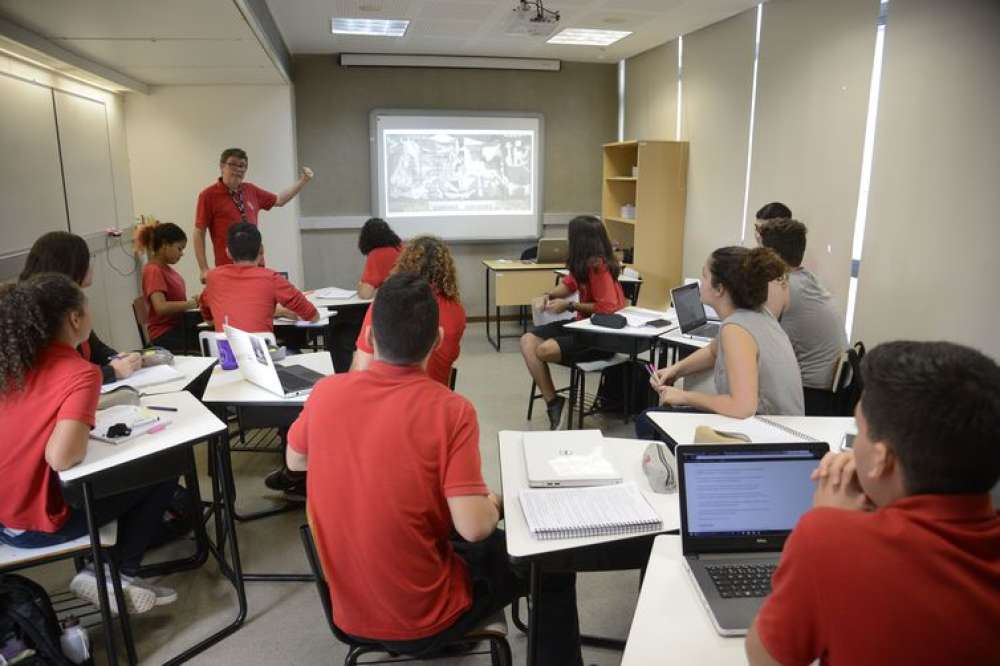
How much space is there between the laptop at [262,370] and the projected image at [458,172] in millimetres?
4616

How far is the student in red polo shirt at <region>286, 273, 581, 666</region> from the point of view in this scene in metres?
1.44

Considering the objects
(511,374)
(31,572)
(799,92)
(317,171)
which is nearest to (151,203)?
(317,171)

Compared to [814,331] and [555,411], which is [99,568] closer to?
[555,411]

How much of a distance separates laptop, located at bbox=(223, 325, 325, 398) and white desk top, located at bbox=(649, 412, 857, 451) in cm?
138

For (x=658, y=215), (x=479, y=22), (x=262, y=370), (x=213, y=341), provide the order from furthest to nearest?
(x=658, y=215), (x=479, y=22), (x=213, y=341), (x=262, y=370)

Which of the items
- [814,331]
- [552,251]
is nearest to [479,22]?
[552,251]

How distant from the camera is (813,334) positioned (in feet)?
9.59

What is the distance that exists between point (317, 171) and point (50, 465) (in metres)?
5.50

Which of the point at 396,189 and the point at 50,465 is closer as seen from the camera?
the point at 50,465

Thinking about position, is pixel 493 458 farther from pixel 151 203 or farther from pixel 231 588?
pixel 151 203

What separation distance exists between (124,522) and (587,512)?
1.52 meters

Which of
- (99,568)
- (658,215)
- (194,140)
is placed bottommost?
(99,568)

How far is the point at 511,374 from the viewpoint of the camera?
5.43m

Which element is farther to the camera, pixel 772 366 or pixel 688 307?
pixel 688 307
